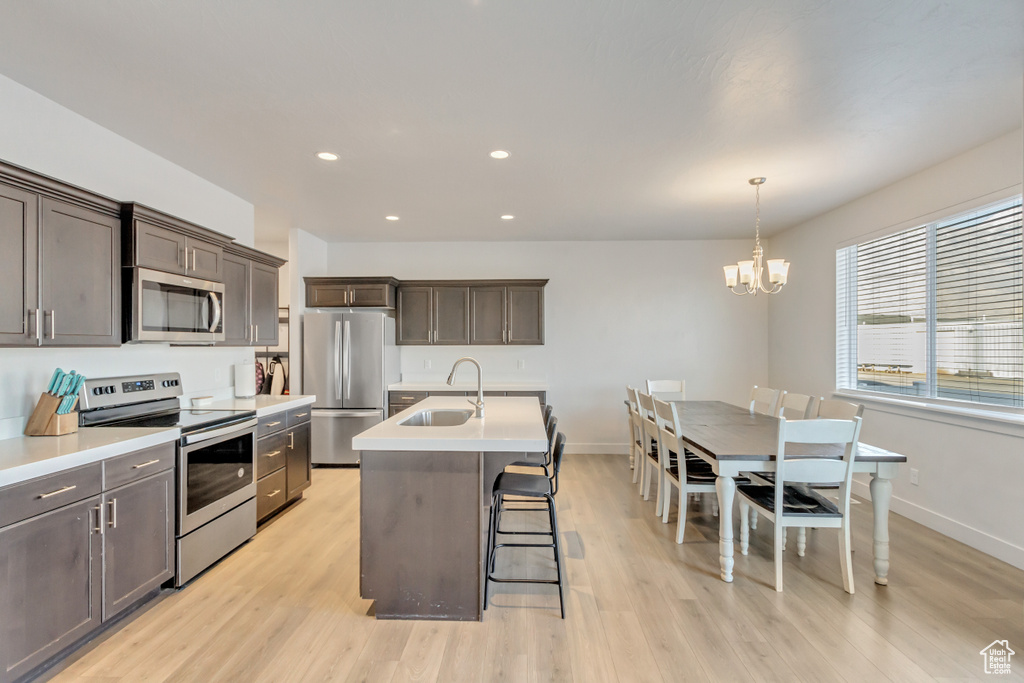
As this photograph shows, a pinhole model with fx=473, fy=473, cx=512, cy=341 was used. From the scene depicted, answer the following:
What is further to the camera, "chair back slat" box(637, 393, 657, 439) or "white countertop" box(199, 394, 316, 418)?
"chair back slat" box(637, 393, 657, 439)

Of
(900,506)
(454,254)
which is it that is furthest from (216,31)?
(900,506)

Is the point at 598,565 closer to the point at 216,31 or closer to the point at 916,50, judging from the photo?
the point at 916,50

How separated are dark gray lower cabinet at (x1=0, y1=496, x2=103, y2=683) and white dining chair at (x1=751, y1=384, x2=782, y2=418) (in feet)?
14.2

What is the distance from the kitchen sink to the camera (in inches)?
124

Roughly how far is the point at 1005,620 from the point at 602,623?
1.92 metres

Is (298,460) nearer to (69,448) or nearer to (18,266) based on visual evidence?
(69,448)

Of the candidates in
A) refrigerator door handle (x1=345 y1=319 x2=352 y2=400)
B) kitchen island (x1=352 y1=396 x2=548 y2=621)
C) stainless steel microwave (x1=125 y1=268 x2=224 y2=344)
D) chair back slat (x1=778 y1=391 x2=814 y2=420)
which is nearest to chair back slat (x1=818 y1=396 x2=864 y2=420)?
chair back slat (x1=778 y1=391 x2=814 y2=420)

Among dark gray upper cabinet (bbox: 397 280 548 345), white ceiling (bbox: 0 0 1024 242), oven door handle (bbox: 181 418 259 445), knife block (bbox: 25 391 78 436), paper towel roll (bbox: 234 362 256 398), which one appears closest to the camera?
white ceiling (bbox: 0 0 1024 242)

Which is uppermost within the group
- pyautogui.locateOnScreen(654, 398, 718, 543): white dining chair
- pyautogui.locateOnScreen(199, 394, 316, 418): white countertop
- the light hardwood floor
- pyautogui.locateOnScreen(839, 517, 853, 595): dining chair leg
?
pyautogui.locateOnScreen(199, 394, 316, 418): white countertop

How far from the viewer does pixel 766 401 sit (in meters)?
4.18

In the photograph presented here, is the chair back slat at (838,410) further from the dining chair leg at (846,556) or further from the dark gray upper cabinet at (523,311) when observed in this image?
the dark gray upper cabinet at (523,311)

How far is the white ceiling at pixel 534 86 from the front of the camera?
1.82m

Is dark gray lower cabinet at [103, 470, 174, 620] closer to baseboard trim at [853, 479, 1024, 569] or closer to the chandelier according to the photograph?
the chandelier

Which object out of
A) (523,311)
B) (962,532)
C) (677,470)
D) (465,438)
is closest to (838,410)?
(962,532)
